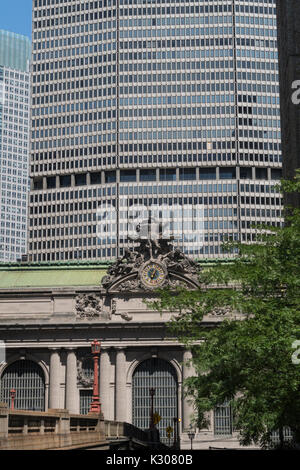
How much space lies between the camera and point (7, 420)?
39062 mm

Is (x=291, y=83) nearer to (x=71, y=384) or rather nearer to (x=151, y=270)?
(x=151, y=270)

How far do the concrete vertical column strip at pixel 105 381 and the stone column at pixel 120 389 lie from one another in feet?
3.34

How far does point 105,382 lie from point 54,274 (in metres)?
17.2

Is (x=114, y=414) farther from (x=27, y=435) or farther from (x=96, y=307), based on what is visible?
(x=27, y=435)

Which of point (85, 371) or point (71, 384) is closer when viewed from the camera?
point (71, 384)

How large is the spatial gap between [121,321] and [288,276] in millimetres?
53112

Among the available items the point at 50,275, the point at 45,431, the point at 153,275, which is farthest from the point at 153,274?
the point at 45,431

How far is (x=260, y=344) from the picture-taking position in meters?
49.3

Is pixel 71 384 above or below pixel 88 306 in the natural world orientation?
below

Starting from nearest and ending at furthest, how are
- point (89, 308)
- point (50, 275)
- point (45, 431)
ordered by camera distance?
1. point (45, 431)
2. point (89, 308)
3. point (50, 275)

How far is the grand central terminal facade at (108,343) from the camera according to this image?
103 metres

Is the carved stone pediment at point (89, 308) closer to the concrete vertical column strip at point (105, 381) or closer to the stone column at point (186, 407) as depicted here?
the concrete vertical column strip at point (105, 381)
